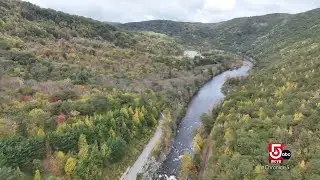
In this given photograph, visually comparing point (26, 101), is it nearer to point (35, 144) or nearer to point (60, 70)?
point (35, 144)

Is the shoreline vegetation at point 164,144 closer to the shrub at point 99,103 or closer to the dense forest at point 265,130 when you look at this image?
the dense forest at point 265,130

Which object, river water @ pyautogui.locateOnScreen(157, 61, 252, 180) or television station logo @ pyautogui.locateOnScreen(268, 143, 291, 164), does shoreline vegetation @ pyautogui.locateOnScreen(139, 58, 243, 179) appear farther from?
television station logo @ pyautogui.locateOnScreen(268, 143, 291, 164)

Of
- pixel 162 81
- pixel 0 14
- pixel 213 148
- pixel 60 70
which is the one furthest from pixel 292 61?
pixel 0 14

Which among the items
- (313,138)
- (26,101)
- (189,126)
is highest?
(313,138)

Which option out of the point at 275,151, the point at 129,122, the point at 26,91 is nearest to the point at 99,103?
the point at 129,122

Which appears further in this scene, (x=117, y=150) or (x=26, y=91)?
(x=26, y=91)

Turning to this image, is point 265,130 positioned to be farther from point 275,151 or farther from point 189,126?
point 189,126
